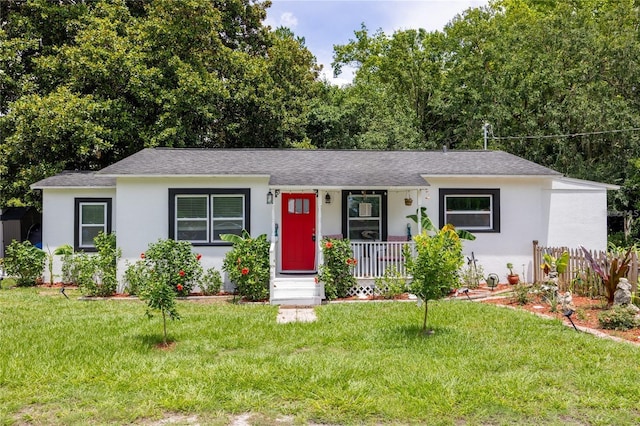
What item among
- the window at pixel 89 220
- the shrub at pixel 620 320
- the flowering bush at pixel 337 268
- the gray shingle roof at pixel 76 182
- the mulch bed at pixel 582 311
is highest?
the gray shingle roof at pixel 76 182

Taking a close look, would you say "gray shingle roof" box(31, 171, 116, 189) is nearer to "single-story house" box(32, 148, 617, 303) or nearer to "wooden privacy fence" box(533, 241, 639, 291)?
"single-story house" box(32, 148, 617, 303)

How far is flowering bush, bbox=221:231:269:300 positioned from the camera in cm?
1052

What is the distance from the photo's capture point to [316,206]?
12.0 m

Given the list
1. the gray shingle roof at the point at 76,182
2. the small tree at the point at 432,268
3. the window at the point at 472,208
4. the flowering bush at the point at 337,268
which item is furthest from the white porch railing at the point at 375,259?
the gray shingle roof at the point at 76,182

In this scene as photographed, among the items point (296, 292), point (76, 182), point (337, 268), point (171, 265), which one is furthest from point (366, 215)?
point (76, 182)

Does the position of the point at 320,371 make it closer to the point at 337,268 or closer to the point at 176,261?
the point at 337,268

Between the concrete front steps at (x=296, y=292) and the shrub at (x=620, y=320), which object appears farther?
the concrete front steps at (x=296, y=292)

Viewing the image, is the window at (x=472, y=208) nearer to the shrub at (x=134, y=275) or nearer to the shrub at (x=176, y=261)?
the shrub at (x=176, y=261)

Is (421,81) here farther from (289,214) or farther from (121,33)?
(289,214)

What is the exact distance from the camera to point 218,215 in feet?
39.1

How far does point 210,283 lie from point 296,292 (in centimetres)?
248

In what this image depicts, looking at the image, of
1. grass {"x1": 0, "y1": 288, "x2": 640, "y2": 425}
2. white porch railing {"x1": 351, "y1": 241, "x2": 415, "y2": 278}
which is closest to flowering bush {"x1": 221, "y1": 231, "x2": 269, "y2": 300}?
grass {"x1": 0, "y1": 288, "x2": 640, "y2": 425}

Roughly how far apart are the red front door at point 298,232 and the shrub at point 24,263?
741 cm

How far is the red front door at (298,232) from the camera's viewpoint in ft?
39.9
